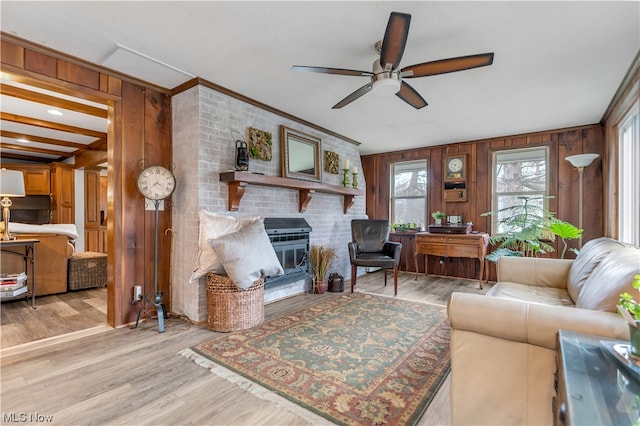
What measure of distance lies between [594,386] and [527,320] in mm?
466

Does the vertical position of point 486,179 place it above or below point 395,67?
below

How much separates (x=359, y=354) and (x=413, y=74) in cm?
206

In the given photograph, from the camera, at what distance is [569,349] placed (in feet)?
3.48

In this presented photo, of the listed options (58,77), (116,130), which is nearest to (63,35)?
(58,77)

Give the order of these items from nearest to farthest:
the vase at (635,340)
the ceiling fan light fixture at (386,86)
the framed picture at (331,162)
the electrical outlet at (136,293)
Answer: the vase at (635,340)
the ceiling fan light fixture at (386,86)
the electrical outlet at (136,293)
the framed picture at (331,162)

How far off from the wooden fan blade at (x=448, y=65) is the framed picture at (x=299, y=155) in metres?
1.96

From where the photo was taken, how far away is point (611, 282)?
142 cm

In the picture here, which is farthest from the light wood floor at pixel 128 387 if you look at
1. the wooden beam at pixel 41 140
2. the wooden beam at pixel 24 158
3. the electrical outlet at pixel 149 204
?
the wooden beam at pixel 24 158

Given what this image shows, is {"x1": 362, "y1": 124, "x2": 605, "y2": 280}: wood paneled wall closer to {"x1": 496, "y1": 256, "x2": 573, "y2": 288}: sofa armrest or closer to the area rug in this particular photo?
{"x1": 496, "y1": 256, "x2": 573, "y2": 288}: sofa armrest

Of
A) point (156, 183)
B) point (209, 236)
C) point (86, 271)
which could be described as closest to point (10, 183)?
point (86, 271)

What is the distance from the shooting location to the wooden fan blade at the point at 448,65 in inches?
74.9

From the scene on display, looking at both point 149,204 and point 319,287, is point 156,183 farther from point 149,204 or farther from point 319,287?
point 319,287

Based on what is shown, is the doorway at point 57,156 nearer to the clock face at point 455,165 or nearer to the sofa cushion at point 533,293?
the sofa cushion at point 533,293

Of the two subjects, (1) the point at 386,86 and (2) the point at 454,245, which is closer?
(1) the point at 386,86
